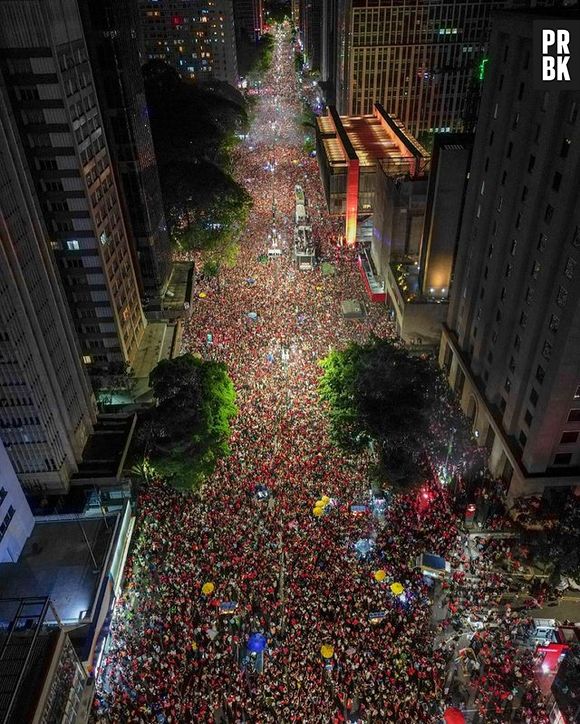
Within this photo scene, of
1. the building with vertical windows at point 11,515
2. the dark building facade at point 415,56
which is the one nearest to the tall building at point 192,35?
the dark building facade at point 415,56

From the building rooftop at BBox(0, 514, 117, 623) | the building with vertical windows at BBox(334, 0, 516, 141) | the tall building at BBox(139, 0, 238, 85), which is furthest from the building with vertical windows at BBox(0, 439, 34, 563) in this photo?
the tall building at BBox(139, 0, 238, 85)

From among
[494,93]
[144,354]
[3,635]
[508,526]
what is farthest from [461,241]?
[3,635]

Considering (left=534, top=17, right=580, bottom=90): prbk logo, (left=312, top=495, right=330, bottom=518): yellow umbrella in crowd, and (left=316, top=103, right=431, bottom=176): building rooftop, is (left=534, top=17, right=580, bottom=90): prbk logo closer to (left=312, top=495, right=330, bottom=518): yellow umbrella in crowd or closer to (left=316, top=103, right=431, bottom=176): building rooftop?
(left=312, top=495, right=330, bottom=518): yellow umbrella in crowd

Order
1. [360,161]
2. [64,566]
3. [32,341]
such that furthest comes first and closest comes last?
[360,161]
[32,341]
[64,566]

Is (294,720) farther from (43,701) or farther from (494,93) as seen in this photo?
(494,93)

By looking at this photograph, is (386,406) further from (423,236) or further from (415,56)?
(415,56)

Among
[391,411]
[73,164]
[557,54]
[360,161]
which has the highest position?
[557,54]

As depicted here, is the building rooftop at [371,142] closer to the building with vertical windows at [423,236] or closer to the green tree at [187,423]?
the building with vertical windows at [423,236]

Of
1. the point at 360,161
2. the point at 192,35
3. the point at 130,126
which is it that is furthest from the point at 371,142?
the point at 192,35
